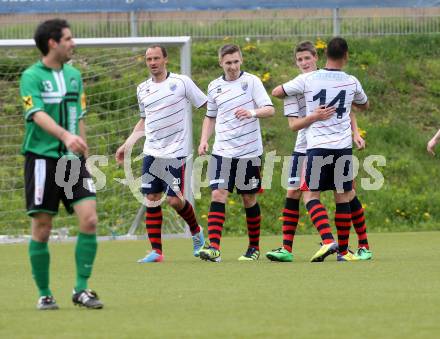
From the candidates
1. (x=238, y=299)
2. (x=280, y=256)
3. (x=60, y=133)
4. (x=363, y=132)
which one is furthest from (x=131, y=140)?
(x=363, y=132)

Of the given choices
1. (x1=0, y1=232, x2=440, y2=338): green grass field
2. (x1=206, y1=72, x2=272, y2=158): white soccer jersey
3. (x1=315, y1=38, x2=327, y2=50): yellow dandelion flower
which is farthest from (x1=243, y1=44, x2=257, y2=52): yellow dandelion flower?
(x1=206, y1=72, x2=272, y2=158): white soccer jersey

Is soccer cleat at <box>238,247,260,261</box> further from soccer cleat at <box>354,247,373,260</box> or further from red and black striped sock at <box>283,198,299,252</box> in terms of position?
soccer cleat at <box>354,247,373,260</box>

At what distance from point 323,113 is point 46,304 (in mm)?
4019

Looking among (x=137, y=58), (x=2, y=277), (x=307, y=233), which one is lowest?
(x=307, y=233)

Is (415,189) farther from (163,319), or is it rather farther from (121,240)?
(163,319)

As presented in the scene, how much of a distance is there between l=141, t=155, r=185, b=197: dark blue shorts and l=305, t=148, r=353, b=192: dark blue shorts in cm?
153

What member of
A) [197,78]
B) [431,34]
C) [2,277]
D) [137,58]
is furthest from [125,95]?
[2,277]

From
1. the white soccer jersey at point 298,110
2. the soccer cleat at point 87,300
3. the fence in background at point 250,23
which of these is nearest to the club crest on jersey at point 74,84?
the soccer cleat at point 87,300

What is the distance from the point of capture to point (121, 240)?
1567cm

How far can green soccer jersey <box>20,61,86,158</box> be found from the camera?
23.5 feet

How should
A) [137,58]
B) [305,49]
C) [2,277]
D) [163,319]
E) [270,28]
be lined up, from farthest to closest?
[270,28] < [137,58] < [305,49] < [2,277] < [163,319]

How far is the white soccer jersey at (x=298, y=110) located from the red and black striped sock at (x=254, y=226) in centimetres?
83

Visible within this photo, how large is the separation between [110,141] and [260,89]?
574 centimetres

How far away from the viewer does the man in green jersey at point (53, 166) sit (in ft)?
23.5
